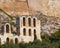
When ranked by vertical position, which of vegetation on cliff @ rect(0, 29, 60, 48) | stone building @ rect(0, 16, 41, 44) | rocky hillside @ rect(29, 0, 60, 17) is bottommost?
vegetation on cliff @ rect(0, 29, 60, 48)

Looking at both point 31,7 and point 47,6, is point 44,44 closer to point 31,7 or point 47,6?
point 31,7

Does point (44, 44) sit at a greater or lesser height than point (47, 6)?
lesser

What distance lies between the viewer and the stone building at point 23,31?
153125mm

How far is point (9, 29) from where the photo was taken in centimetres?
15362

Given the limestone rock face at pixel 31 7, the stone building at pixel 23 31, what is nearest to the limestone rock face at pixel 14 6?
the limestone rock face at pixel 31 7

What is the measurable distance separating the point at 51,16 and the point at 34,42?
21.7 feet

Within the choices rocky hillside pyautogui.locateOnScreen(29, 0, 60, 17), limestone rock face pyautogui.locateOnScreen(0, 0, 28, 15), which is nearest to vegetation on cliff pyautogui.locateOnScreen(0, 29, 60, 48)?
rocky hillside pyautogui.locateOnScreen(29, 0, 60, 17)

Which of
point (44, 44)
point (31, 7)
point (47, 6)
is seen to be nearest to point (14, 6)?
point (31, 7)

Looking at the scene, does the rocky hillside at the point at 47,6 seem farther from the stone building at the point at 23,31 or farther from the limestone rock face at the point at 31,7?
A: the stone building at the point at 23,31

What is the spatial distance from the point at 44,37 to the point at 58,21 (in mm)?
3990

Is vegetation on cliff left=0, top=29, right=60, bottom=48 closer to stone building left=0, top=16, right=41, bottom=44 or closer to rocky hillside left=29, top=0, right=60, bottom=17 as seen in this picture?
stone building left=0, top=16, right=41, bottom=44

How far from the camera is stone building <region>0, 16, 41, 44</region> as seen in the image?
6029 inches

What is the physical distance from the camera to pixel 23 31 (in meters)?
154

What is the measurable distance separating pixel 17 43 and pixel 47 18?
277 inches
